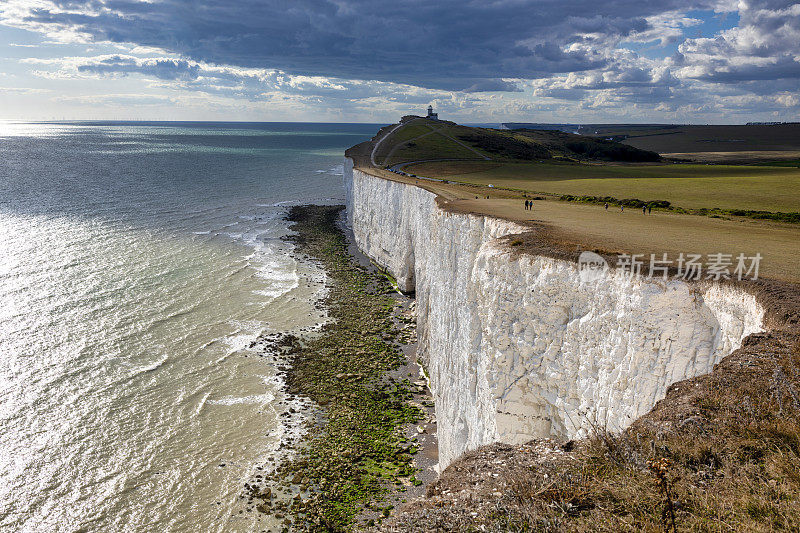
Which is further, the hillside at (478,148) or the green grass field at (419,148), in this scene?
the hillside at (478,148)

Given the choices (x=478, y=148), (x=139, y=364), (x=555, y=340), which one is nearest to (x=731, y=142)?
(x=478, y=148)

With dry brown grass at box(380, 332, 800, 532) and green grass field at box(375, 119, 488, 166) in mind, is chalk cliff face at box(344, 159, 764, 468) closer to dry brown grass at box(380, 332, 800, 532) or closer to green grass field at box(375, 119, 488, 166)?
dry brown grass at box(380, 332, 800, 532)

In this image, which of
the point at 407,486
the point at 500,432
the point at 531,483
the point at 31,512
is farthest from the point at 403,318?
the point at 531,483

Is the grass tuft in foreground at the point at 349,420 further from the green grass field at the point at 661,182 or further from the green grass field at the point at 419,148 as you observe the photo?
the green grass field at the point at 419,148

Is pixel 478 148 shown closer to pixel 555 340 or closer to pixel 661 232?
pixel 661 232

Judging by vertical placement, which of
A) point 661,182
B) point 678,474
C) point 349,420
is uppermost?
point 661,182

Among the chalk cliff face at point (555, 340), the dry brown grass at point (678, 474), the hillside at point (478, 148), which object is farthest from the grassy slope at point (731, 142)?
the dry brown grass at point (678, 474)
